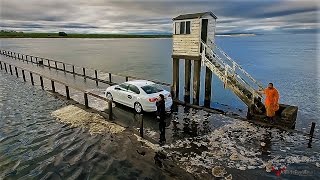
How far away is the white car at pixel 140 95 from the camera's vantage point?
49.7 ft

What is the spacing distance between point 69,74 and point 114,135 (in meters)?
25.1

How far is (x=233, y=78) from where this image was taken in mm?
16672

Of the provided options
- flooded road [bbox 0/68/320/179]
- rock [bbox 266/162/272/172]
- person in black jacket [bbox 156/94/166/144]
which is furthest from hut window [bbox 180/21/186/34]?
rock [bbox 266/162/272/172]

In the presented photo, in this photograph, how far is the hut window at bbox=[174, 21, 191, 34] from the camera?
17.6m

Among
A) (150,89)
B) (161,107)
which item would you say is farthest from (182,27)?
(161,107)

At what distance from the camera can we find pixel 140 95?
50.7 ft

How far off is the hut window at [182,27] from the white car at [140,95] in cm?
453

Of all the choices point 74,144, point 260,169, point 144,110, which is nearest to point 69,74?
point 144,110

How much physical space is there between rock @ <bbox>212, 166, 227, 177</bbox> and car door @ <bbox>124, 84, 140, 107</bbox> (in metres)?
7.34

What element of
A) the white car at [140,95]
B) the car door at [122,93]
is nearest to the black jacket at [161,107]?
the white car at [140,95]

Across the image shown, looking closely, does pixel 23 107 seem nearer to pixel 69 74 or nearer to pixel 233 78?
pixel 233 78

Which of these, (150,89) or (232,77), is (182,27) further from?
(150,89)

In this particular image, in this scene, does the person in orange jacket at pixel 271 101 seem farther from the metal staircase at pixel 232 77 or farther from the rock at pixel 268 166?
the rock at pixel 268 166

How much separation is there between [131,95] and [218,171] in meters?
8.05
